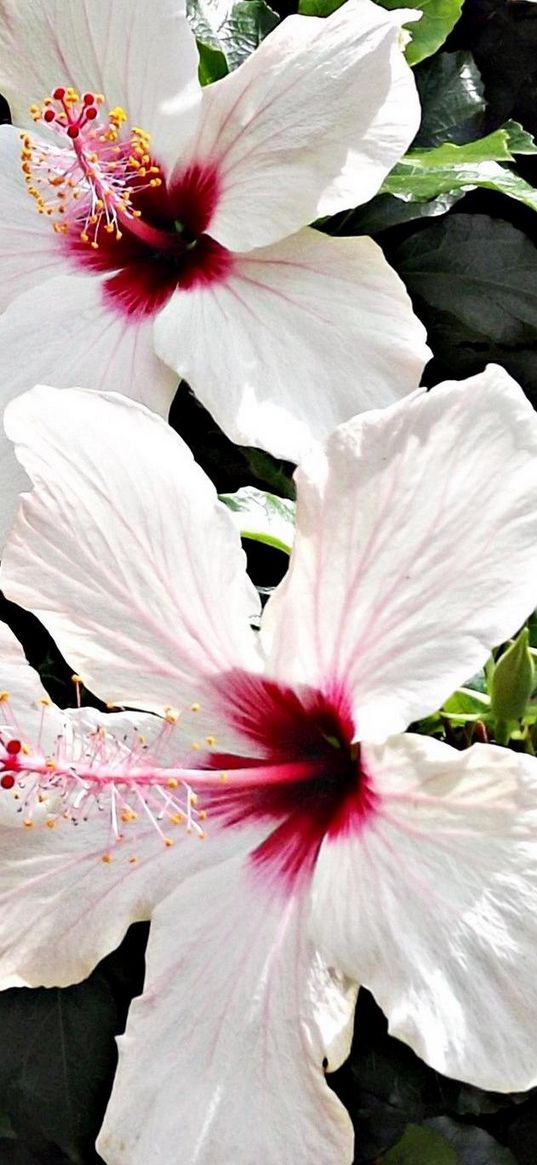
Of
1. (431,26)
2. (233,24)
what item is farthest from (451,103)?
(233,24)

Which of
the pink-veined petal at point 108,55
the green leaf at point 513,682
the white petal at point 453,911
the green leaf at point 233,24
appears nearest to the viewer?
the white petal at point 453,911

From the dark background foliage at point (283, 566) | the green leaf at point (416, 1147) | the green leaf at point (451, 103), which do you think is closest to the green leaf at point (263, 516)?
the dark background foliage at point (283, 566)

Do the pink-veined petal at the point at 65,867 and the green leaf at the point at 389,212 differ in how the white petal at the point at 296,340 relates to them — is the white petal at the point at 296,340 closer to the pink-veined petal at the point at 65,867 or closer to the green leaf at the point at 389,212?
the green leaf at the point at 389,212

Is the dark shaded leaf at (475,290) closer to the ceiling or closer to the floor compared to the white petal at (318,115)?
closer to the floor

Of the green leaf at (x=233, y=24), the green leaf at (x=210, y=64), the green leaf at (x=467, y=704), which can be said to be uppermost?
the green leaf at (x=233, y=24)

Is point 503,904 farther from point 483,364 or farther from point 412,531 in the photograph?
point 483,364

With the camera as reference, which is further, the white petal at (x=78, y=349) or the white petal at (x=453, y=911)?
the white petal at (x=78, y=349)

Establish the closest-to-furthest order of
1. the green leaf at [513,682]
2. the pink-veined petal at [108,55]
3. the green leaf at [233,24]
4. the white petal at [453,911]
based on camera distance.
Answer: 1. the white petal at [453,911]
2. the green leaf at [513,682]
3. the pink-veined petal at [108,55]
4. the green leaf at [233,24]
